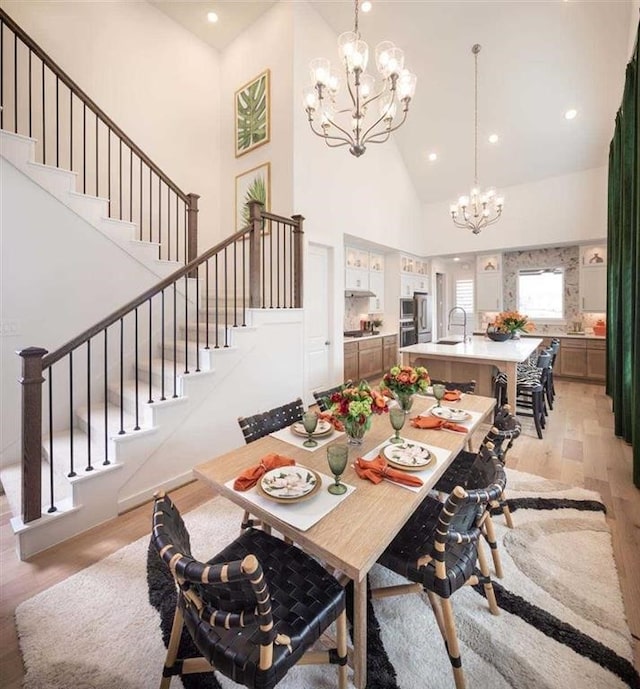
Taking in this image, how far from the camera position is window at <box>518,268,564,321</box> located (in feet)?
23.9

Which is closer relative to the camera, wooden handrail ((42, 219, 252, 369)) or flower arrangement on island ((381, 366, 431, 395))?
flower arrangement on island ((381, 366, 431, 395))

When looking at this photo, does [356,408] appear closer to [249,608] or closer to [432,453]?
[432,453]

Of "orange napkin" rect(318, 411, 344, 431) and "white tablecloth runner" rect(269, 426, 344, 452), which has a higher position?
"orange napkin" rect(318, 411, 344, 431)

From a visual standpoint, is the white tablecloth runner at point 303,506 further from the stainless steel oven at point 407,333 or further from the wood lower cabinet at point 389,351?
the stainless steel oven at point 407,333

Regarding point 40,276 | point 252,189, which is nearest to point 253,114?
point 252,189

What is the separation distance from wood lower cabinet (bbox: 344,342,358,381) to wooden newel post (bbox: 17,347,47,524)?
4.32 m

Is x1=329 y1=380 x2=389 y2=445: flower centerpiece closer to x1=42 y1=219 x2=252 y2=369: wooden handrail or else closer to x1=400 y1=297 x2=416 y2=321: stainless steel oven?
x1=42 y1=219 x2=252 y2=369: wooden handrail

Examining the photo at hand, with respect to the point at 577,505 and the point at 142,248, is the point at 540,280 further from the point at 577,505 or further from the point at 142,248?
the point at 142,248

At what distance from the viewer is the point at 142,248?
371cm

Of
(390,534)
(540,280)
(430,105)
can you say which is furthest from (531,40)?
(390,534)

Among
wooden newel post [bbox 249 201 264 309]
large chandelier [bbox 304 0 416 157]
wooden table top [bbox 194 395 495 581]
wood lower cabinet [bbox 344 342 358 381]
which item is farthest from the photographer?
wood lower cabinet [bbox 344 342 358 381]

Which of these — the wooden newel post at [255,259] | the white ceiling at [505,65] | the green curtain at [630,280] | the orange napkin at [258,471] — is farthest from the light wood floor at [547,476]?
the white ceiling at [505,65]

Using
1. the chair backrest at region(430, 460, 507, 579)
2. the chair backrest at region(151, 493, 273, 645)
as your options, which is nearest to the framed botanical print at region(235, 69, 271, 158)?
the chair backrest at region(430, 460, 507, 579)

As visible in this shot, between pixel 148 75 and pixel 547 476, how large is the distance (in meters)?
6.67
